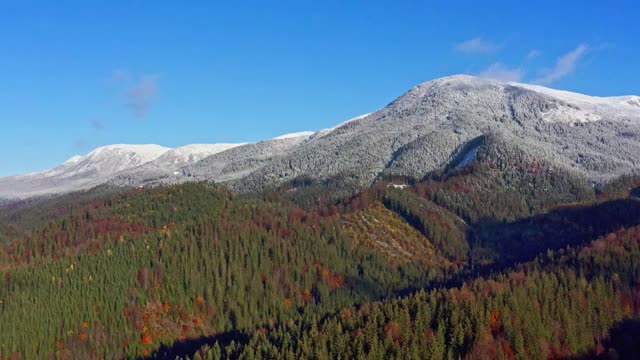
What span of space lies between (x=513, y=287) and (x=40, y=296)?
125975mm

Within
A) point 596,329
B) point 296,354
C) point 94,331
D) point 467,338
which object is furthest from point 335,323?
point 94,331

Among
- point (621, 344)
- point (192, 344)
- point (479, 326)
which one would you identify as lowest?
point (621, 344)

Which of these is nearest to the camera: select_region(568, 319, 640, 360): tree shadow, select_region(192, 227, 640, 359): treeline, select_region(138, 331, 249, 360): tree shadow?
select_region(192, 227, 640, 359): treeline

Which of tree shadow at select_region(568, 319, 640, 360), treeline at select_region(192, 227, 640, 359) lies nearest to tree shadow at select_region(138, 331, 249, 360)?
treeline at select_region(192, 227, 640, 359)

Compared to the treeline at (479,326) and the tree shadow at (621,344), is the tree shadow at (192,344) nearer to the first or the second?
the treeline at (479,326)

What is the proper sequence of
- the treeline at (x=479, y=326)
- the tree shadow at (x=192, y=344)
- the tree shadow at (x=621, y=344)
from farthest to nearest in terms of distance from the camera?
the tree shadow at (x=192, y=344) → the tree shadow at (x=621, y=344) → the treeline at (x=479, y=326)

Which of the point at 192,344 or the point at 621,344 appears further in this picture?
the point at 192,344

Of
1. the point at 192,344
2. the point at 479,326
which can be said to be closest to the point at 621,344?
the point at 479,326

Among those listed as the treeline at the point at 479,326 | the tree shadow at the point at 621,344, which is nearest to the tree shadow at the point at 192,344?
the treeline at the point at 479,326

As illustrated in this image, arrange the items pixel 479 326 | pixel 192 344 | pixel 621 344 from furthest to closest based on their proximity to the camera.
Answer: pixel 192 344 → pixel 621 344 → pixel 479 326

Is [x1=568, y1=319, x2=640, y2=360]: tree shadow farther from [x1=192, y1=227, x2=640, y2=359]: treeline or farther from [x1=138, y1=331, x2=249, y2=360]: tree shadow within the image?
→ [x1=138, y1=331, x2=249, y2=360]: tree shadow

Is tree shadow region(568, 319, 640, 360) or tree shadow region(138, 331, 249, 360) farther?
tree shadow region(138, 331, 249, 360)

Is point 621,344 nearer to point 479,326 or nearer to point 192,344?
point 479,326

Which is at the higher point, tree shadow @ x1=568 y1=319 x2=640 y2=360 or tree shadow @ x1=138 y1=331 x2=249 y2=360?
tree shadow @ x1=138 y1=331 x2=249 y2=360
